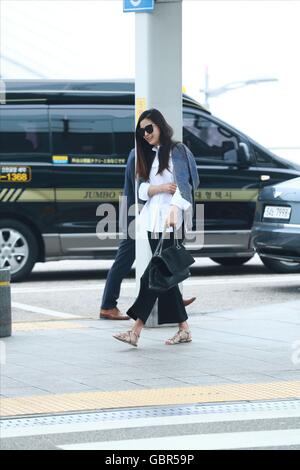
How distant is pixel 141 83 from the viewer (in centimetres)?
964

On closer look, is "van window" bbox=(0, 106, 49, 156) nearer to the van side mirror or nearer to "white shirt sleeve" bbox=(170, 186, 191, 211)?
the van side mirror

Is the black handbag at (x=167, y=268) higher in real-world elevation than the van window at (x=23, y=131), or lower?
lower

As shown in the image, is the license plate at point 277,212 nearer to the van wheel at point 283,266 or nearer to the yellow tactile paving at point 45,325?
the van wheel at point 283,266

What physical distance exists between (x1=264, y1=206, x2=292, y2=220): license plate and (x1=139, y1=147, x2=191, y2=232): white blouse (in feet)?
13.9

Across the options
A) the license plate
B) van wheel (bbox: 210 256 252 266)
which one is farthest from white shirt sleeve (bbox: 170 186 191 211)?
van wheel (bbox: 210 256 252 266)

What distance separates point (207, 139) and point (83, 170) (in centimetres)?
169

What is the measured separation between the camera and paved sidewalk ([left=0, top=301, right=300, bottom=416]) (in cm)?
682

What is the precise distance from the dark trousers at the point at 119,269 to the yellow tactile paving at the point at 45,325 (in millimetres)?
407

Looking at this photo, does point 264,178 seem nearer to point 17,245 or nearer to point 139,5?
point 17,245

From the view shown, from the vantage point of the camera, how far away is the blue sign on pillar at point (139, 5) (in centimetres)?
943

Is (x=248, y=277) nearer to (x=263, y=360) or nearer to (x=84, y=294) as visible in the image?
(x=84, y=294)

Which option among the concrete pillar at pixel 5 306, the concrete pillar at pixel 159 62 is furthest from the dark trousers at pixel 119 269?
the concrete pillar at pixel 5 306

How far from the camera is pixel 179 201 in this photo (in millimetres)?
8438
